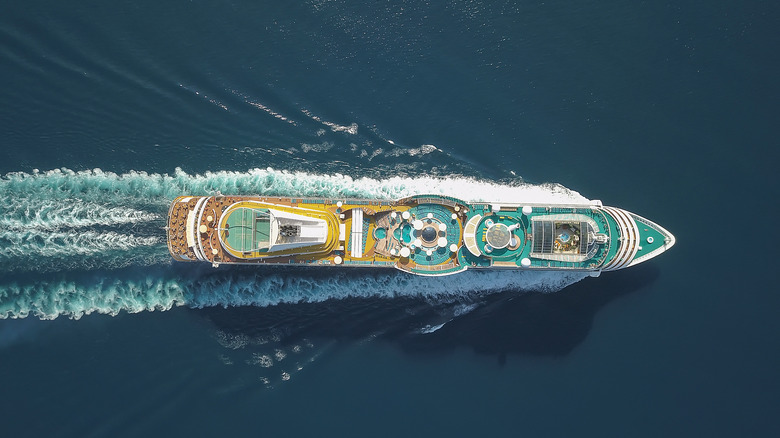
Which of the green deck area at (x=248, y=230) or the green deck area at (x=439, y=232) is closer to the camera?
the green deck area at (x=248, y=230)

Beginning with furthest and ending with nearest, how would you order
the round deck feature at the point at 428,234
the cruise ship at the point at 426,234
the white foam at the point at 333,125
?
the white foam at the point at 333,125
the round deck feature at the point at 428,234
the cruise ship at the point at 426,234

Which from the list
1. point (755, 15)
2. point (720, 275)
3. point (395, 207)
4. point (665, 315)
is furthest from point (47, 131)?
point (755, 15)

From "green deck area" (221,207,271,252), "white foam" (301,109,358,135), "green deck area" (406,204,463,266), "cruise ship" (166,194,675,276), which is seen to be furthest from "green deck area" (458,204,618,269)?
"green deck area" (221,207,271,252)

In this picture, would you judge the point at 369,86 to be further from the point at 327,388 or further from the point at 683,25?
the point at 683,25

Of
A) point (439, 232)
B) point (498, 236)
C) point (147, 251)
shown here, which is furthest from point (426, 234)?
point (147, 251)

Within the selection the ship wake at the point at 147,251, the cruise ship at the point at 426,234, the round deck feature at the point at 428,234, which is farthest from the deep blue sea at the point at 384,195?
the round deck feature at the point at 428,234

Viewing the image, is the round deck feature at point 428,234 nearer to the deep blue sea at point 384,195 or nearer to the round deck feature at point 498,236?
the round deck feature at point 498,236

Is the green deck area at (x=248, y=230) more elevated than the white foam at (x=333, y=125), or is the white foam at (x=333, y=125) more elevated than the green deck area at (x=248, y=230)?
the white foam at (x=333, y=125)
